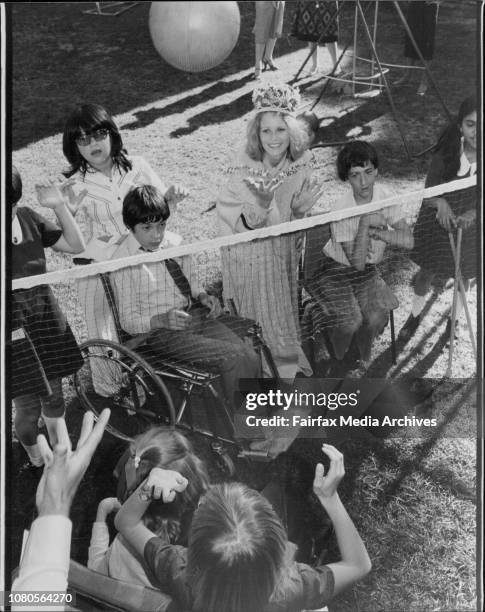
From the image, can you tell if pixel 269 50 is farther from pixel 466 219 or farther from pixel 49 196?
pixel 49 196

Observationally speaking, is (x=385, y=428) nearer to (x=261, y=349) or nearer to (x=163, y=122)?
(x=261, y=349)

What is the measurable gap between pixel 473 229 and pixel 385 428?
1.14m

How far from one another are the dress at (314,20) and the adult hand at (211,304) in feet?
11.1

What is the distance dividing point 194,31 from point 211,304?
126 centimetres

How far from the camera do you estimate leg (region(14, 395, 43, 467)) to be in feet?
12.1

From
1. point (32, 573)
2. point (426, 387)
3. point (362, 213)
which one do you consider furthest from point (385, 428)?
point (32, 573)

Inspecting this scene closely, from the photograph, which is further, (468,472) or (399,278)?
(399,278)

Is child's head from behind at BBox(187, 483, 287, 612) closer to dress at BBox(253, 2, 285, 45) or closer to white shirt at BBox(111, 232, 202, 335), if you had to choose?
white shirt at BBox(111, 232, 202, 335)

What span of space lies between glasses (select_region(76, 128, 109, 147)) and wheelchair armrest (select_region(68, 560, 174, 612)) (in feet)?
6.49

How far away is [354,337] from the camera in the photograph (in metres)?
4.16

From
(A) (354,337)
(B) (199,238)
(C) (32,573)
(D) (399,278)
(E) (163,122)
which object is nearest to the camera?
(C) (32,573)

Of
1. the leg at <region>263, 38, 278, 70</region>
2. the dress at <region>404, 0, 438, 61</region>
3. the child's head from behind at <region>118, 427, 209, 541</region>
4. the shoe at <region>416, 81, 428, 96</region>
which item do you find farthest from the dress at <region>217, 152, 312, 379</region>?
the shoe at <region>416, 81, 428, 96</region>

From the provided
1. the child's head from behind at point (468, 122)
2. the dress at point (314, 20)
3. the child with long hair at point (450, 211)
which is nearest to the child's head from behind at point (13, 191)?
the child with long hair at point (450, 211)


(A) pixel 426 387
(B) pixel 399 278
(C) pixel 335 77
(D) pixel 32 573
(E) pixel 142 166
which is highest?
(C) pixel 335 77
